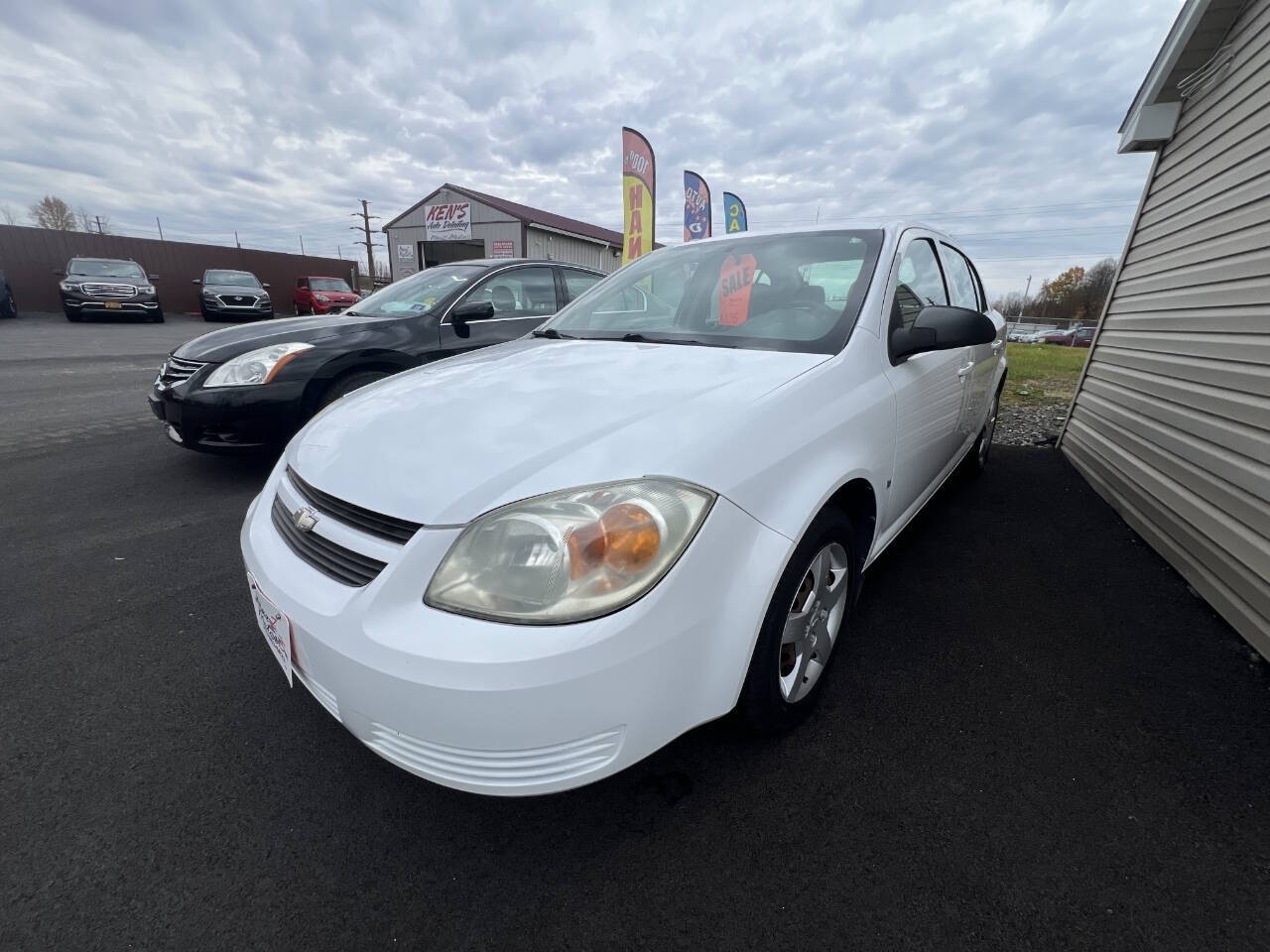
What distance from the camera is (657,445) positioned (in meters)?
1.28

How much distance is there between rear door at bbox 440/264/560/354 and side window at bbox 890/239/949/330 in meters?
2.65

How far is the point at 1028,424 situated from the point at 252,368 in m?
7.25

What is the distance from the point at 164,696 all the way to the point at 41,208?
79041mm

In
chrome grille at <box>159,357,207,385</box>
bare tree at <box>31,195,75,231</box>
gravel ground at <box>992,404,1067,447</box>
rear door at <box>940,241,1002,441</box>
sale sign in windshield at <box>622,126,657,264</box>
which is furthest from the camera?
bare tree at <box>31,195,75,231</box>

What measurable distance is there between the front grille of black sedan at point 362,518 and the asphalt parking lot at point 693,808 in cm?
74

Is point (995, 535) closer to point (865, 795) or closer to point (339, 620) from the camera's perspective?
point (865, 795)

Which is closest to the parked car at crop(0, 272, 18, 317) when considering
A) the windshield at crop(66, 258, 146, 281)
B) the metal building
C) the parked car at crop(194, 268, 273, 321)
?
the windshield at crop(66, 258, 146, 281)

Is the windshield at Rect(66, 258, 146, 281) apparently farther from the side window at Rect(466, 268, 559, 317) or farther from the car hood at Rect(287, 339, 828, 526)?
the car hood at Rect(287, 339, 828, 526)

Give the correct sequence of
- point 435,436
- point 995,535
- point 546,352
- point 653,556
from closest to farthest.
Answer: point 653,556
point 435,436
point 546,352
point 995,535

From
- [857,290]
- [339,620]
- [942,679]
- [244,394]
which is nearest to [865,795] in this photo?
[942,679]

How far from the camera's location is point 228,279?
1666cm

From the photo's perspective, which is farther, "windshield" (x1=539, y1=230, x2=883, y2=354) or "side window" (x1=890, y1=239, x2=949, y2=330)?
"side window" (x1=890, y1=239, x2=949, y2=330)

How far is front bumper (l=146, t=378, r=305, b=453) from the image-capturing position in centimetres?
339

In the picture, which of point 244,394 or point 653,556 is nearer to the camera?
point 653,556
